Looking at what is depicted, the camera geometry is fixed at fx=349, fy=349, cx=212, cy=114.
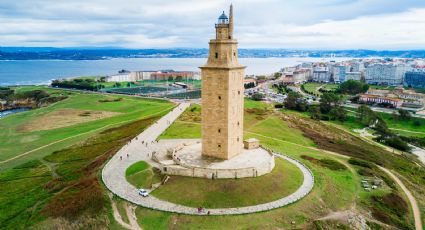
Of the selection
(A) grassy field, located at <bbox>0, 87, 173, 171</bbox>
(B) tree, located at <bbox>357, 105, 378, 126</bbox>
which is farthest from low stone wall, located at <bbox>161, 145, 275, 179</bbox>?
(B) tree, located at <bbox>357, 105, 378, 126</bbox>

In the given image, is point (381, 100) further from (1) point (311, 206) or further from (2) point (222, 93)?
(1) point (311, 206)

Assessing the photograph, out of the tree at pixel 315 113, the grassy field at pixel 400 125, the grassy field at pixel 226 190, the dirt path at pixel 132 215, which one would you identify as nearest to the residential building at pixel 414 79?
the grassy field at pixel 400 125

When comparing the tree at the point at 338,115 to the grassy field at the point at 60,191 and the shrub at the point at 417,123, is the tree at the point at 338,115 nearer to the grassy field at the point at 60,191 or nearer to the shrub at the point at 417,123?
the shrub at the point at 417,123

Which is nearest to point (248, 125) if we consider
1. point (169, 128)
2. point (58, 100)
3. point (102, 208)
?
point (169, 128)

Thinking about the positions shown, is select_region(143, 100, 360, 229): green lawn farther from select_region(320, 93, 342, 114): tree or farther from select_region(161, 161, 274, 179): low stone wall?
select_region(320, 93, 342, 114): tree

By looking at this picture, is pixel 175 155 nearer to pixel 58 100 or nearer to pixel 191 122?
pixel 191 122
